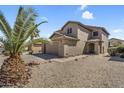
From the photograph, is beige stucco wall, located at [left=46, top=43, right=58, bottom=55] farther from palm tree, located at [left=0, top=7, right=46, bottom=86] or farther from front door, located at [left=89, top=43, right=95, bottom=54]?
palm tree, located at [left=0, top=7, right=46, bottom=86]

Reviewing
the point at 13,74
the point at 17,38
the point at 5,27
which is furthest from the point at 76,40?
the point at 13,74

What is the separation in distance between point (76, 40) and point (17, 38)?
1520 cm

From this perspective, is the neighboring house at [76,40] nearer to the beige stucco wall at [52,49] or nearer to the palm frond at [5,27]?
the beige stucco wall at [52,49]

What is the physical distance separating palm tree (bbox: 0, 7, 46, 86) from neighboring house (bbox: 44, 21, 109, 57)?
10.6m

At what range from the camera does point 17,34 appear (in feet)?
34.3

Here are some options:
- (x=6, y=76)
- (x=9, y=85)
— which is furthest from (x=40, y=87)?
(x=6, y=76)

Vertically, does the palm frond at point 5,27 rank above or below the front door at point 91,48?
above

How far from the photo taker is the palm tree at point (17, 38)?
31.0ft

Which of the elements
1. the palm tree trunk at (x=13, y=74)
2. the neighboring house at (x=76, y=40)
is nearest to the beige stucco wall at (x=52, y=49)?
the neighboring house at (x=76, y=40)

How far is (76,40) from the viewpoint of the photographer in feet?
81.0

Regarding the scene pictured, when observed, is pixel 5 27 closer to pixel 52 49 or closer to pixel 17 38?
pixel 17 38

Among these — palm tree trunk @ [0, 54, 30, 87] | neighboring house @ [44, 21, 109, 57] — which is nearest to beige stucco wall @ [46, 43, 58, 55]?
neighboring house @ [44, 21, 109, 57]
